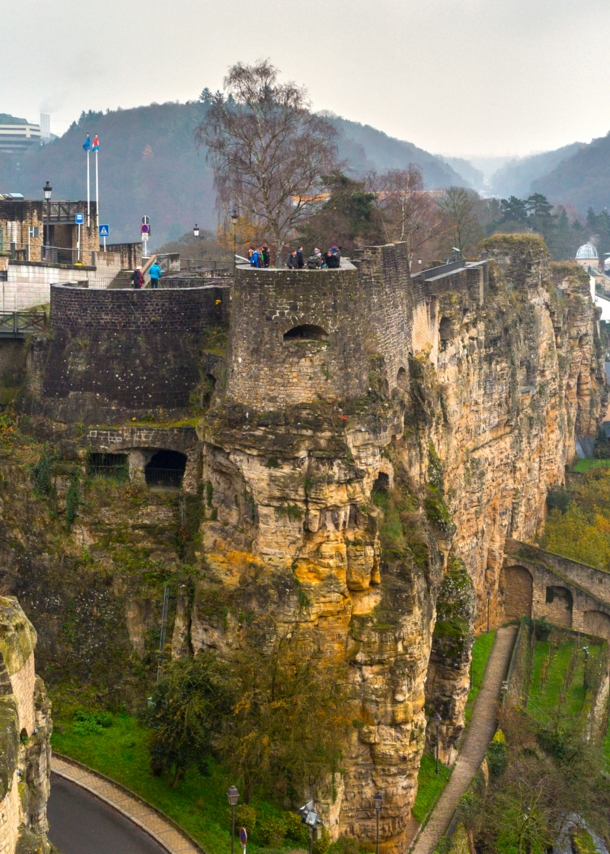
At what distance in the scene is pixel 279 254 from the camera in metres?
51.8

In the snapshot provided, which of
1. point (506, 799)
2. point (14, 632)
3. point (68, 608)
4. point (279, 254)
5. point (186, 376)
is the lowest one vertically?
point (506, 799)

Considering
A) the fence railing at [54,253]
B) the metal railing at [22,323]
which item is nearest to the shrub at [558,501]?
the fence railing at [54,253]

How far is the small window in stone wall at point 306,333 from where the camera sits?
3741cm

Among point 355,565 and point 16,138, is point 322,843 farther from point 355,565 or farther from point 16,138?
point 16,138

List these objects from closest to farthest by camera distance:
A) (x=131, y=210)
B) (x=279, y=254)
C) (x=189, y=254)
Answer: (x=279, y=254), (x=189, y=254), (x=131, y=210)

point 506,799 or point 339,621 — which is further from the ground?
point 339,621

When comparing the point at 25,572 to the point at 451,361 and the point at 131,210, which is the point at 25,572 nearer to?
the point at 451,361

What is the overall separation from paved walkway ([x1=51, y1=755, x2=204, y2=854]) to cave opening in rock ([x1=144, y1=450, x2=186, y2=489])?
850 cm

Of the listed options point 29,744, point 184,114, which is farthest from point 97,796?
point 184,114

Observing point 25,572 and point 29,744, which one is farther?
point 25,572

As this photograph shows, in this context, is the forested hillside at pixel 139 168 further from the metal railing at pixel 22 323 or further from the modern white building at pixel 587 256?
the metal railing at pixel 22 323

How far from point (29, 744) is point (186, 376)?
56.1 feet

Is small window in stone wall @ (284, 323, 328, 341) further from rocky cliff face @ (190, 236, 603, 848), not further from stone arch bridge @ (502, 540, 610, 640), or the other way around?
stone arch bridge @ (502, 540, 610, 640)

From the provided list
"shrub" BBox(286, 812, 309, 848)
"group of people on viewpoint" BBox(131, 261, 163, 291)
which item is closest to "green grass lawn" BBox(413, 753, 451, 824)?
"shrub" BBox(286, 812, 309, 848)
